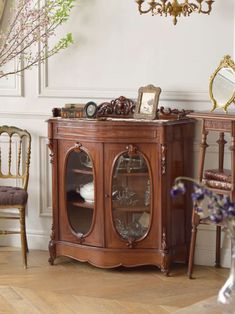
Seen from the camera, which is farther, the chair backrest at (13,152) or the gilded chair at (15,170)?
the chair backrest at (13,152)

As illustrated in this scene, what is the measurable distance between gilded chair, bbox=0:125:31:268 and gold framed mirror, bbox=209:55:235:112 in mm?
1302

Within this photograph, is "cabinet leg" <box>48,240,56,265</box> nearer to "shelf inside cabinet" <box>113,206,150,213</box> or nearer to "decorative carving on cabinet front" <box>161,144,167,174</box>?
"shelf inside cabinet" <box>113,206,150,213</box>

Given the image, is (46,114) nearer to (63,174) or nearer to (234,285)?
(63,174)

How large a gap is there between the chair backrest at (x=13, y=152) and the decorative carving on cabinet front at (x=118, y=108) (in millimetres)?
599

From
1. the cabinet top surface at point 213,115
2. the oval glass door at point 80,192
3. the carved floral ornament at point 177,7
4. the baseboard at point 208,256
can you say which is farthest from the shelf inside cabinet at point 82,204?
the carved floral ornament at point 177,7

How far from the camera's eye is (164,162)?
4.21 m

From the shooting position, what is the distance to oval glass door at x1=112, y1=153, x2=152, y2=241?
4.32m

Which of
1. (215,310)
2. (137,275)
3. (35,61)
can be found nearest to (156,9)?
(35,61)

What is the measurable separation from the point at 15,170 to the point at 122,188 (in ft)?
3.15

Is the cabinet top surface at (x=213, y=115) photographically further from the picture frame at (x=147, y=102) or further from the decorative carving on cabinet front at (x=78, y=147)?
the decorative carving on cabinet front at (x=78, y=147)

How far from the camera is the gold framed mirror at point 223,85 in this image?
4.09 m

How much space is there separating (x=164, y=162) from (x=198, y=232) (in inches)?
24.6

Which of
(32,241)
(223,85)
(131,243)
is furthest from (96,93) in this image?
(32,241)

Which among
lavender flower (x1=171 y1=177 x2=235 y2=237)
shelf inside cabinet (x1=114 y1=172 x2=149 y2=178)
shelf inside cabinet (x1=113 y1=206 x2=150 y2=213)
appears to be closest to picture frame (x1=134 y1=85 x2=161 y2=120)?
shelf inside cabinet (x1=114 y1=172 x2=149 y2=178)
